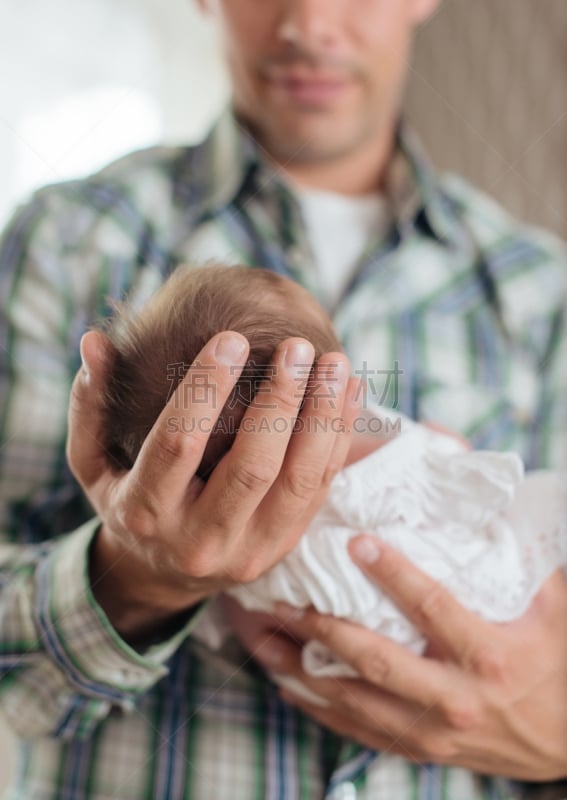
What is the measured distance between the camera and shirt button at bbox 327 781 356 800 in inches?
17.4

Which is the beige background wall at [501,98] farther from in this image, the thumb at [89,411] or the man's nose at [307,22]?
the thumb at [89,411]

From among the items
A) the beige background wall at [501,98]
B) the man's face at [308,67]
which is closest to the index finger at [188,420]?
the man's face at [308,67]

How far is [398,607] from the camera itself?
0.40 m

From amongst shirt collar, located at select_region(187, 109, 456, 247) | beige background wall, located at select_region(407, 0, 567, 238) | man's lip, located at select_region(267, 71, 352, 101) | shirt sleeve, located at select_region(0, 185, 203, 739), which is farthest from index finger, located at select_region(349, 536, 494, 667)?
beige background wall, located at select_region(407, 0, 567, 238)

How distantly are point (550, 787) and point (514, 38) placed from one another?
0.96 meters

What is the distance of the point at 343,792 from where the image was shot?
1.45ft

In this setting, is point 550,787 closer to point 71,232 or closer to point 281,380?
point 281,380

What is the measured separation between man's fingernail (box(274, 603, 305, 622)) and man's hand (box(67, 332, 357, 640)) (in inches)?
1.7

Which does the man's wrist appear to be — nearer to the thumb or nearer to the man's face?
the thumb

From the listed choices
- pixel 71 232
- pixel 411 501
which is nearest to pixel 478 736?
pixel 411 501

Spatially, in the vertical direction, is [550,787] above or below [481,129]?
below

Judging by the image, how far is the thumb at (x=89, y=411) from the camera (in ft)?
0.90

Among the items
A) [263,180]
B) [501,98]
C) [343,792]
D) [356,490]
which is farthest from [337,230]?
[501,98]

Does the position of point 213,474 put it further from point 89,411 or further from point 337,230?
point 337,230
